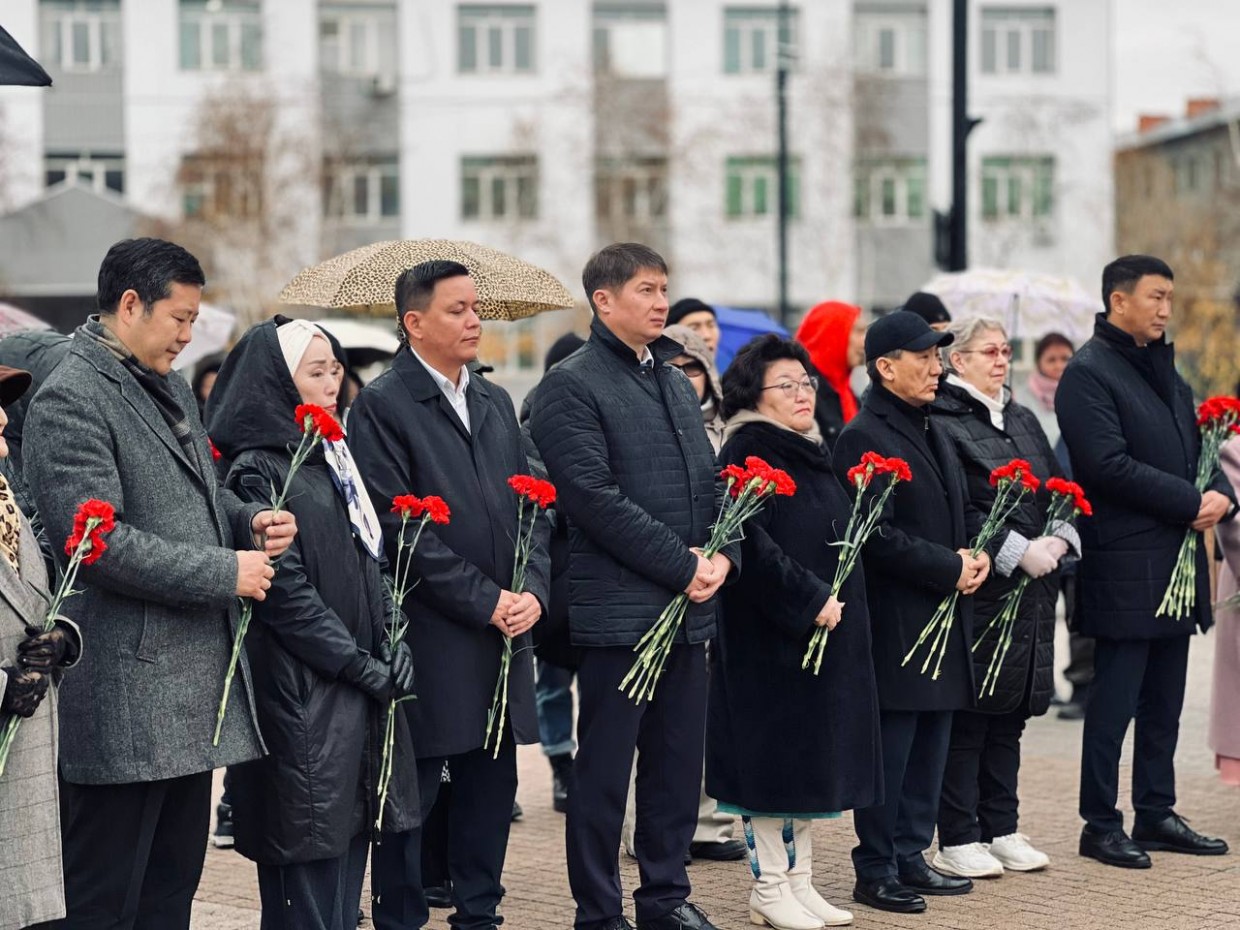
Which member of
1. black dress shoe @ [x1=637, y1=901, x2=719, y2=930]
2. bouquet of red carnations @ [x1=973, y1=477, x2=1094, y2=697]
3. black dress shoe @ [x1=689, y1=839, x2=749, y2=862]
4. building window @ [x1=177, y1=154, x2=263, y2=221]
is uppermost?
building window @ [x1=177, y1=154, x2=263, y2=221]

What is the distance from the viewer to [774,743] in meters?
6.70

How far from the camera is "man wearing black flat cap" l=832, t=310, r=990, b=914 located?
6.98 metres

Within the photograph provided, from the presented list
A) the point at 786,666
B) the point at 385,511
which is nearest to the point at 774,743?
the point at 786,666

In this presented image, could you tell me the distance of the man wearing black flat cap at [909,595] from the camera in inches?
275

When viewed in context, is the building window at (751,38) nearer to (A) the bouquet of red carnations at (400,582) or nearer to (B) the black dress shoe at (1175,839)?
(B) the black dress shoe at (1175,839)

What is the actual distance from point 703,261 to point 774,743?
3768cm

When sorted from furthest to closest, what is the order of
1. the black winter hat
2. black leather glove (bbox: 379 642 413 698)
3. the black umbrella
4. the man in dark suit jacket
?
the black winter hat < the man in dark suit jacket < the black umbrella < black leather glove (bbox: 379 642 413 698)

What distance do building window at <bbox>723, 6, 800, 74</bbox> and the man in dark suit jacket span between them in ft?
132

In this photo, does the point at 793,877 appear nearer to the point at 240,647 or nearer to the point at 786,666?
the point at 786,666

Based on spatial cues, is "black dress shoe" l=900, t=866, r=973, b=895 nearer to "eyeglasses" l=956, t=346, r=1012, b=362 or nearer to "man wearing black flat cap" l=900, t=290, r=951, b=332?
"eyeglasses" l=956, t=346, r=1012, b=362

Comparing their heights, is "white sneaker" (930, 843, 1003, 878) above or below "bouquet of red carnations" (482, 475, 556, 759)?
below

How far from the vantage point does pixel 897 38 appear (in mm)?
46156

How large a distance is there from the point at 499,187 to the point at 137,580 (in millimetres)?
40444

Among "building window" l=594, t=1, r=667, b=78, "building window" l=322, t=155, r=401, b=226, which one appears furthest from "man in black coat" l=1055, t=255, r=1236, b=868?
"building window" l=594, t=1, r=667, b=78
